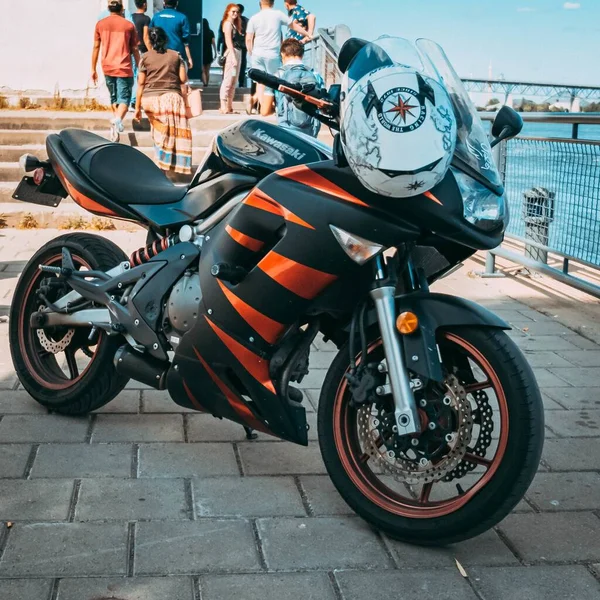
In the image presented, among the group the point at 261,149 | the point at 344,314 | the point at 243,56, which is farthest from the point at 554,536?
the point at 243,56

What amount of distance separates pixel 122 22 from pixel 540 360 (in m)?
8.49

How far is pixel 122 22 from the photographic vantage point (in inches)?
478

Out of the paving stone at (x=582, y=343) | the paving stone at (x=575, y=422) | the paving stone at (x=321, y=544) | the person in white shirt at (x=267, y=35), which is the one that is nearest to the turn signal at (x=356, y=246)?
the paving stone at (x=321, y=544)

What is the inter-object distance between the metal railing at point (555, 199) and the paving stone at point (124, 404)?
2835 mm

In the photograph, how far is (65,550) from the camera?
2965mm

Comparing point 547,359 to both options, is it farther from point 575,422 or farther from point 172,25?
point 172,25

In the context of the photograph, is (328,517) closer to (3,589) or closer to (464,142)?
(3,589)

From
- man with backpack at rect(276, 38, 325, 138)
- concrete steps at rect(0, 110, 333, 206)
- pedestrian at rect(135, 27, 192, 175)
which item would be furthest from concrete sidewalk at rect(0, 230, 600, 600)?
concrete steps at rect(0, 110, 333, 206)

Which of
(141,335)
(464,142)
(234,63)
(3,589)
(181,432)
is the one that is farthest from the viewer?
(234,63)

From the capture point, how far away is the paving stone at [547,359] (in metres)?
5.34

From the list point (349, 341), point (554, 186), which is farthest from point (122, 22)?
point (349, 341)

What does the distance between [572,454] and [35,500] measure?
6.93ft

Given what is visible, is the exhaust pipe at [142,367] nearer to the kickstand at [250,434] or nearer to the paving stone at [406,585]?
the kickstand at [250,434]

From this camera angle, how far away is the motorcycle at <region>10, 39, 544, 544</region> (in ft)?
9.50
